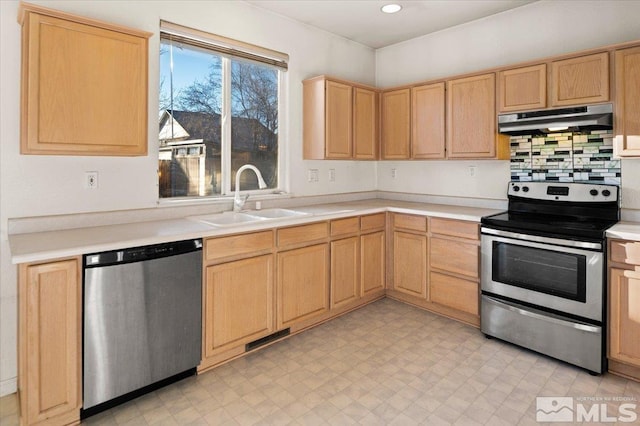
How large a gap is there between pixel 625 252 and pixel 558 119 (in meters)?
1.05

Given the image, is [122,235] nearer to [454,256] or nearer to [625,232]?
[454,256]

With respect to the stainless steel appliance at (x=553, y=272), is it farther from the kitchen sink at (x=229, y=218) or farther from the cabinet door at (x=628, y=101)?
the kitchen sink at (x=229, y=218)

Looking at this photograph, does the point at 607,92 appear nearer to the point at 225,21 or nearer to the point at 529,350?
the point at 529,350

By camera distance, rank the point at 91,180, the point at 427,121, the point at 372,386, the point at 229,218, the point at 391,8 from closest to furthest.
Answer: the point at 372,386 < the point at 91,180 < the point at 229,218 < the point at 391,8 < the point at 427,121

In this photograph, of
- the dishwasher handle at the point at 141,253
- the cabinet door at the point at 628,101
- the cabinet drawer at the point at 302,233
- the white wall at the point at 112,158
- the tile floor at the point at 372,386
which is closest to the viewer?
the dishwasher handle at the point at 141,253

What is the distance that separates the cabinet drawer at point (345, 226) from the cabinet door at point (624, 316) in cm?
190

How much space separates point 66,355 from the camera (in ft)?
6.32

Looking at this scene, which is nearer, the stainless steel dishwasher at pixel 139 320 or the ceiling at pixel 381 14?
the stainless steel dishwasher at pixel 139 320

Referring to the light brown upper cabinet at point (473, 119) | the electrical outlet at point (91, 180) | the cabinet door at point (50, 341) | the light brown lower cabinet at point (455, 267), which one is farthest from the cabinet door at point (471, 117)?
the cabinet door at point (50, 341)

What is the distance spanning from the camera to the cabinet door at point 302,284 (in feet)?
9.64

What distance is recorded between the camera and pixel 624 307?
242 centimetres

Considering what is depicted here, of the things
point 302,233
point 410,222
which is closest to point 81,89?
point 302,233

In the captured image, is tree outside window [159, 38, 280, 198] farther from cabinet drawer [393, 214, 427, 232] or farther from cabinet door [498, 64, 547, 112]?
cabinet door [498, 64, 547, 112]

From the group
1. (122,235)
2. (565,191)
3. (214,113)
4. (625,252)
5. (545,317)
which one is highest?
(214,113)
